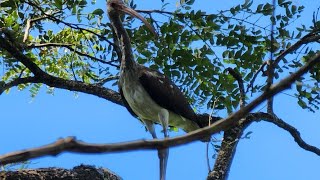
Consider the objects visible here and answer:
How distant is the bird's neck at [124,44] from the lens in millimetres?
6941

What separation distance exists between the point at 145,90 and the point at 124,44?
60 centimetres

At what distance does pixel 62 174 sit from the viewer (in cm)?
537

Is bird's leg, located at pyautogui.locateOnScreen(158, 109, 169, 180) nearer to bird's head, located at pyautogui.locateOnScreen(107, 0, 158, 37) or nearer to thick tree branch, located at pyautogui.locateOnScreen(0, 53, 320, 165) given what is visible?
bird's head, located at pyautogui.locateOnScreen(107, 0, 158, 37)


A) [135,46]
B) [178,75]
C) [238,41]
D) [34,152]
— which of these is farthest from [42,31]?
[34,152]

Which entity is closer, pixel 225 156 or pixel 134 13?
pixel 225 156

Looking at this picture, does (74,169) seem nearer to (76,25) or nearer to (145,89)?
(145,89)

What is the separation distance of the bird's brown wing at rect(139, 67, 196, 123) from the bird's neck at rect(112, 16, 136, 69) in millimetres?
206

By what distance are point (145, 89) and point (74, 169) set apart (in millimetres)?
1807

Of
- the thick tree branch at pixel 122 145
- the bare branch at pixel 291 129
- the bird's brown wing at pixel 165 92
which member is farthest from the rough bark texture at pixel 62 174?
the thick tree branch at pixel 122 145

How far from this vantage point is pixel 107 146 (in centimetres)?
88

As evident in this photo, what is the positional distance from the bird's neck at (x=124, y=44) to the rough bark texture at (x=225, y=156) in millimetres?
1471

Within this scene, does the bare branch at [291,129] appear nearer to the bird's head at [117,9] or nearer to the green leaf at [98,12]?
the bird's head at [117,9]

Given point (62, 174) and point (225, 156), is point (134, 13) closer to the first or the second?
point (225, 156)

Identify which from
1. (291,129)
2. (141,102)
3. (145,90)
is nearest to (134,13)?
(145,90)
